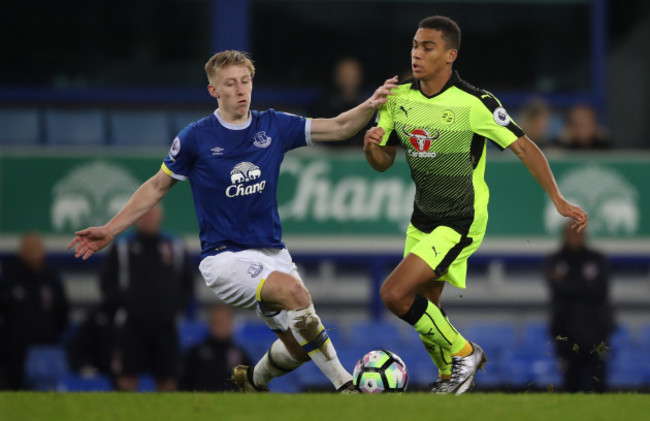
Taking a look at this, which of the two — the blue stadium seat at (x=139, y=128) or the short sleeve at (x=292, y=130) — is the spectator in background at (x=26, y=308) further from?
the short sleeve at (x=292, y=130)

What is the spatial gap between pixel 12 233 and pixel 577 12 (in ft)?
24.6

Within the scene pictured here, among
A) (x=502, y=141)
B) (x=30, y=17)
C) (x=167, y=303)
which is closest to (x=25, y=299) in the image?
(x=167, y=303)

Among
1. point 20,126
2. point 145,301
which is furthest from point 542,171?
point 20,126

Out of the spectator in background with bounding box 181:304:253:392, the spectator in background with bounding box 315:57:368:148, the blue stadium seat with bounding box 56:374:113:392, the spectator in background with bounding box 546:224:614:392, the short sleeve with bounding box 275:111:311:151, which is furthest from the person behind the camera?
the spectator in background with bounding box 315:57:368:148

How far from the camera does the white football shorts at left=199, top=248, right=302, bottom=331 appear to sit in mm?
7605

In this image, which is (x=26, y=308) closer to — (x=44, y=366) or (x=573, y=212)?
(x=44, y=366)

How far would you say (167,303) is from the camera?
461 inches

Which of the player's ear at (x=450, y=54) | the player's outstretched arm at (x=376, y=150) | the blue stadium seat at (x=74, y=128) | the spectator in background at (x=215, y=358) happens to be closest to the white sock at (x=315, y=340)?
the player's outstretched arm at (x=376, y=150)

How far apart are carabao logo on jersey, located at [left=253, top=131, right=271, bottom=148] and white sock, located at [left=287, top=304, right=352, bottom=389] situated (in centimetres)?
111

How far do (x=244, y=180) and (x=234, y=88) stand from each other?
606 mm

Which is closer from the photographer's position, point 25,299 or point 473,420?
point 473,420

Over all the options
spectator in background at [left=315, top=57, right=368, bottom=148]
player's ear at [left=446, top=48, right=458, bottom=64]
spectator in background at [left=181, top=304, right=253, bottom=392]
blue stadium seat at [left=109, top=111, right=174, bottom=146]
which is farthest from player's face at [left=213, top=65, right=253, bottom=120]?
blue stadium seat at [left=109, top=111, right=174, bottom=146]

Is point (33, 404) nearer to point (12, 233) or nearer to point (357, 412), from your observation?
point (357, 412)

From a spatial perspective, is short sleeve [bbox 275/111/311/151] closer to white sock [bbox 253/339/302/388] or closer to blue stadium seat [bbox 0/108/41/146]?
white sock [bbox 253/339/302/388]
